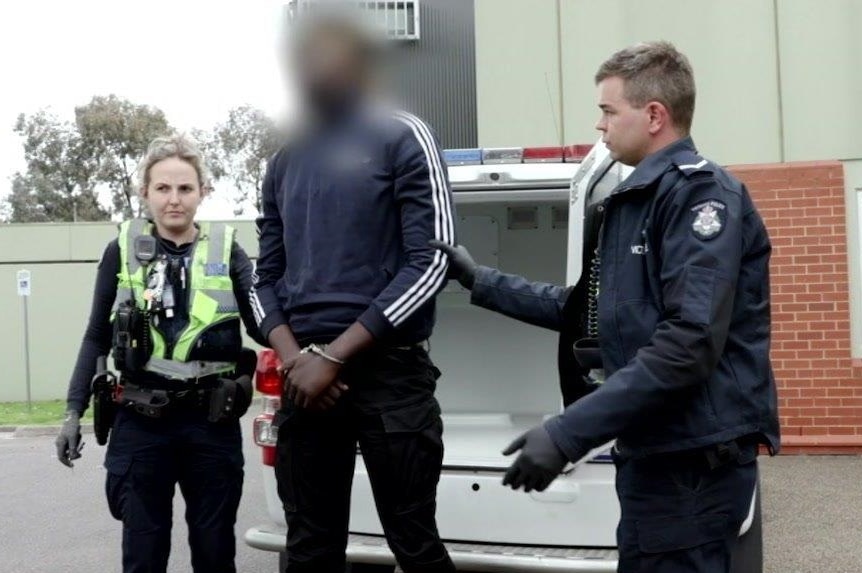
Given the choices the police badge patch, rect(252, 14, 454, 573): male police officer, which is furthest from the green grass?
the police badge patch

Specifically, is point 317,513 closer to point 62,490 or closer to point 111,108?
point 62,490

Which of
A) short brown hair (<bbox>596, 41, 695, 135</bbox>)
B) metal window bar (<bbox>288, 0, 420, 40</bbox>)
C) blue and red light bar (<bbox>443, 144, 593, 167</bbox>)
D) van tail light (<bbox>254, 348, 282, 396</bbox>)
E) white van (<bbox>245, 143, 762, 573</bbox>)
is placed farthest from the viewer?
blue and red light bar (<bbox>443, 144, 593, 167</bbox>)

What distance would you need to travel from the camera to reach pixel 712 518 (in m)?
2.46

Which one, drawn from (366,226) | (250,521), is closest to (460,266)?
(366,226)

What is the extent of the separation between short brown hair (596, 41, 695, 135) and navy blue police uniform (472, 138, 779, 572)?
0.09 meters

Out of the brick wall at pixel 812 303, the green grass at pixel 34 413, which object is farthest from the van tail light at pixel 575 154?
the green grass at pixel 34 413

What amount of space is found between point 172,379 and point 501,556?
4.91 ft

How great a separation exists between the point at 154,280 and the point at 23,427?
487 inches

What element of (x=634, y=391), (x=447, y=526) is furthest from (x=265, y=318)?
(x=447, y=526)

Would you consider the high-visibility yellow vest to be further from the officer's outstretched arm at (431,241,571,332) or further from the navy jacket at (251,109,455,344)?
the officer's outstretched arm at (431,241,571,332)

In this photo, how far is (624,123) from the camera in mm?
2609

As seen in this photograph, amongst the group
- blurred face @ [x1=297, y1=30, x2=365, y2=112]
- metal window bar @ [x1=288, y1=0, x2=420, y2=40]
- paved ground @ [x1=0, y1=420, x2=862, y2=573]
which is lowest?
paved ground @ [x1=0, y1=420, x2=862, y2=573]

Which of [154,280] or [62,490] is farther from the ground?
[154,280]

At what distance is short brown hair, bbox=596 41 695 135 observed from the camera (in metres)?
2.57
